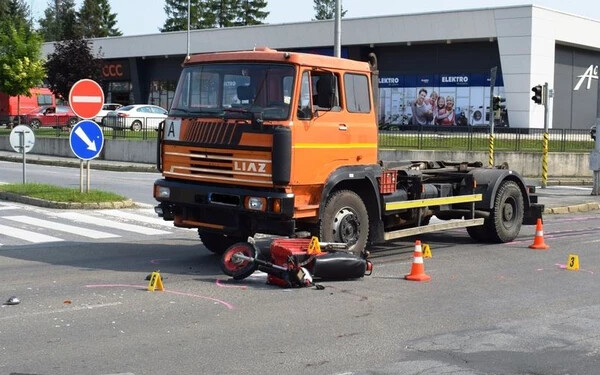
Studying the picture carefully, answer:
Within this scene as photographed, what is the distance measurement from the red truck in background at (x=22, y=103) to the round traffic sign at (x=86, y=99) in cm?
3953

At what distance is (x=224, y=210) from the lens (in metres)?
11.3

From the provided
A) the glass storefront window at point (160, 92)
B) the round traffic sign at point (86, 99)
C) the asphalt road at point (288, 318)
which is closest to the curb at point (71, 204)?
the round traffic sign at point (86, 99)

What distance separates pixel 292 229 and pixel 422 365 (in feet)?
13.3

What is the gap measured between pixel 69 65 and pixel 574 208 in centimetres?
3839

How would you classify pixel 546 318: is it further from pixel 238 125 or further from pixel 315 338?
pixel 238 125

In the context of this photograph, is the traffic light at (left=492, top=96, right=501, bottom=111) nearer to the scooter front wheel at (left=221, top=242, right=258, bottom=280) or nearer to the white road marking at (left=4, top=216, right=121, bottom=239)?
the white road marking at (left=4, top=216, right=121, bottom=239)

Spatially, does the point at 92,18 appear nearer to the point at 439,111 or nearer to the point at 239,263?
the point at 439,111

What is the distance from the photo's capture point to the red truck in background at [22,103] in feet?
188

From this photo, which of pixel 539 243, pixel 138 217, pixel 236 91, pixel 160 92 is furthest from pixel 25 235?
pixel 160 92

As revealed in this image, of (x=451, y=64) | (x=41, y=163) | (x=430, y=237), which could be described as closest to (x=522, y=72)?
(x=451, y=64)

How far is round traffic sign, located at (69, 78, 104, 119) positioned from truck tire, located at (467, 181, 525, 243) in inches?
321

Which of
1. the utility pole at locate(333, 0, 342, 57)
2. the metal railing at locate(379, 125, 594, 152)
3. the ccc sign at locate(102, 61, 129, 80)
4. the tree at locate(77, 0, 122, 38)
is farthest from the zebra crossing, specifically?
the tree at locate(77, 0, 122, 38)

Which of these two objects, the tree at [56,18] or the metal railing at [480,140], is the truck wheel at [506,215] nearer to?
the metal railing at [480,140]

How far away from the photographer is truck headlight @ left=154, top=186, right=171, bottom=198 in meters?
11.8
